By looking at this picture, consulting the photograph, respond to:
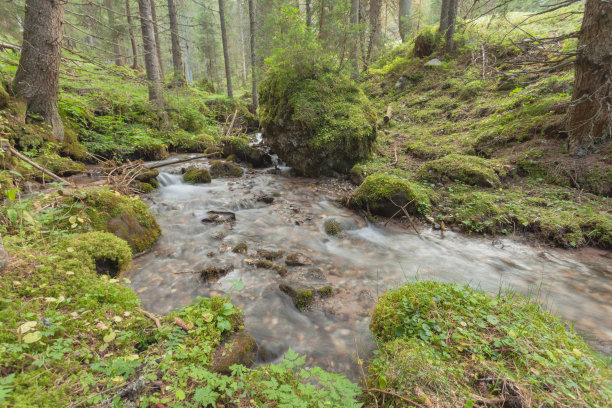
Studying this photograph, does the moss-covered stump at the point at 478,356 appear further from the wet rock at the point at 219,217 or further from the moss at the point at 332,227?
the wet rock at the point at 219,217

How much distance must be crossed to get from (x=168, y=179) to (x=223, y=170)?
6.16 ft

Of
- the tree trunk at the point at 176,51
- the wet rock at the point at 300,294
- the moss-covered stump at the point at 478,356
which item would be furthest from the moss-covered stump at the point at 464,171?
the tree trunk at the point at 176,51

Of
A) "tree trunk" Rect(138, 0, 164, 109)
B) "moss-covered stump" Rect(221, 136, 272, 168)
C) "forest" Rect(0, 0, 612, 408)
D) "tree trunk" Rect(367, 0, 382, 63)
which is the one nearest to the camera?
"forest" Rect(0, 0, 612, 408)

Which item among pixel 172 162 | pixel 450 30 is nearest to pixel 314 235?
pixel 172 162

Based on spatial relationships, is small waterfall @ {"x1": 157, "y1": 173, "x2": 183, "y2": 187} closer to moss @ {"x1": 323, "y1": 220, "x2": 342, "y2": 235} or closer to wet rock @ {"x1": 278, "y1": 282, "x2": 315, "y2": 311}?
moss @ {"x1": 323, "y1": 220, "x2": 342, "y2": 235}

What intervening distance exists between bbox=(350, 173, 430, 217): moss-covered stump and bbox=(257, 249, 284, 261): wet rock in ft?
9.15

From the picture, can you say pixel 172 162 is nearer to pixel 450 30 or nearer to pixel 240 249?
pixel 240 249

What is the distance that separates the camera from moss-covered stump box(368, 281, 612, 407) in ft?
5.66

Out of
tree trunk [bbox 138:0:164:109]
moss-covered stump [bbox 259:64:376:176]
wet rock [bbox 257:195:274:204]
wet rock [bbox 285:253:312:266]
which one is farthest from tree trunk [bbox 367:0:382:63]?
wet rock [bbox 285:253:312:266]

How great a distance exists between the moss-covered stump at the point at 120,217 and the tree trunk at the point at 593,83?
9357 mm

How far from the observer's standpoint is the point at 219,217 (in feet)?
20.9

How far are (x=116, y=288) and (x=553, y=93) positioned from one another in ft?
36.9

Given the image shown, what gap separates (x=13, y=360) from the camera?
1.65 m

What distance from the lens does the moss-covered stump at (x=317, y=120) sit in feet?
28.5
